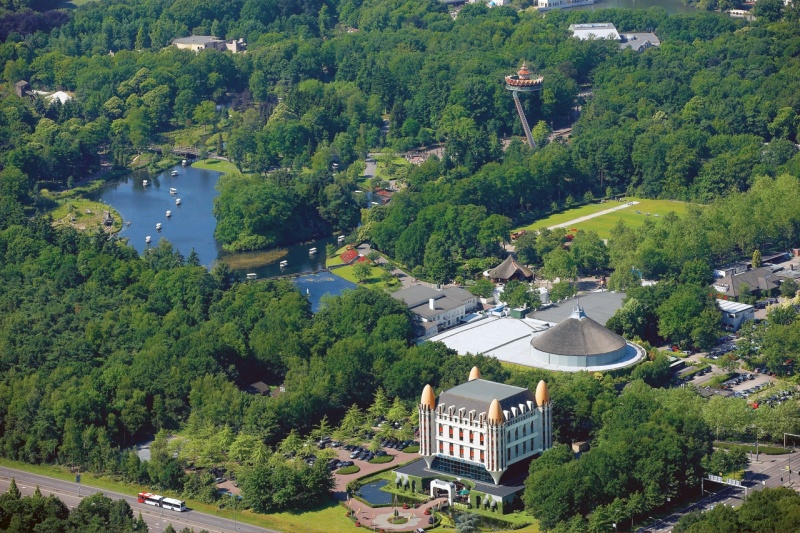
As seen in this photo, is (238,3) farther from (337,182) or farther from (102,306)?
(102,306)

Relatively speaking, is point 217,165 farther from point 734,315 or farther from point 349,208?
point 734,315

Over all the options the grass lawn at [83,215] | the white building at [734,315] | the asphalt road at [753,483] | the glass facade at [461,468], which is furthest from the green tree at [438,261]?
the asphalt road at [753,483]

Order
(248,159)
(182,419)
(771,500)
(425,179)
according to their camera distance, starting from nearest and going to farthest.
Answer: (771,500), (182,419), (425,179), (248,159)

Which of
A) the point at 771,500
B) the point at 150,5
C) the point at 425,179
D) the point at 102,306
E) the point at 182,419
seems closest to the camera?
the point at 771,500

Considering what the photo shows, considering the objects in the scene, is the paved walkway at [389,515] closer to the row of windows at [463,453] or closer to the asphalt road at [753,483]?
the row of windows at [463,453]

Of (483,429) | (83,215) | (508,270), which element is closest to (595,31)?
(83,215)

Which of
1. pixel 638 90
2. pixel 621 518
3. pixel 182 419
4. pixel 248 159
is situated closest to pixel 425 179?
pixel 248 159
